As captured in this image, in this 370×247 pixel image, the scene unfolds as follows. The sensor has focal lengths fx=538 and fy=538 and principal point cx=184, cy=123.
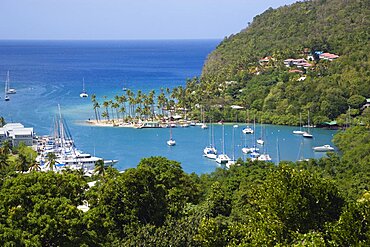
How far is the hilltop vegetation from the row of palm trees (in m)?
1.41

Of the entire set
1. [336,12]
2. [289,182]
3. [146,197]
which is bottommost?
[146,197]

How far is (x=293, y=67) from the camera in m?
54.0

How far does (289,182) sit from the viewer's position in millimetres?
9844

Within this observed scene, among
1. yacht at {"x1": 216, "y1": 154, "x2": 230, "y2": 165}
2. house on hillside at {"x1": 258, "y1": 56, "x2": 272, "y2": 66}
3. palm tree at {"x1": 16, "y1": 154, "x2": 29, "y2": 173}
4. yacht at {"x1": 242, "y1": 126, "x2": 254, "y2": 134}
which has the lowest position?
yacht at {"x1": 216, "y1": 154, "x2": 230, "y2": 165}

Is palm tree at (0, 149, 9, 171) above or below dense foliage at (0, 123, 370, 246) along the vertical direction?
below

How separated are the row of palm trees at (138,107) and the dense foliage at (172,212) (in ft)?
98.9

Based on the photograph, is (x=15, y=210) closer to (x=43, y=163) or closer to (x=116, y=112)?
(x=43, y=163)

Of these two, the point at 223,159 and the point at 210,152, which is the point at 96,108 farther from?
the point at 223,159

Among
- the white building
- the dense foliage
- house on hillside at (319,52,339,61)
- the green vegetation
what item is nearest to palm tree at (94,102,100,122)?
the green vegetation

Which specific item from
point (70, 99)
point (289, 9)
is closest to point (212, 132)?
point (70, 99)

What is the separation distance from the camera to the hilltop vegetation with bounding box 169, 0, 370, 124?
146ft

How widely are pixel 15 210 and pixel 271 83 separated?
42528 mm

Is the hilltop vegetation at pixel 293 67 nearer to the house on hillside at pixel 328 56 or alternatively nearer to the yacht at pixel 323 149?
the house on hillside at pixel 328 56

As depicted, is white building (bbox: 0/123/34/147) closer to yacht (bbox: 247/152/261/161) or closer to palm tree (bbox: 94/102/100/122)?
palm tree (bbox: 94/102/100/122)
